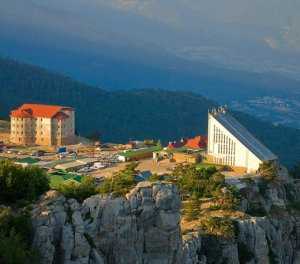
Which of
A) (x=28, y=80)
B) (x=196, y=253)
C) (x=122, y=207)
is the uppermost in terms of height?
(x=28, y=80)

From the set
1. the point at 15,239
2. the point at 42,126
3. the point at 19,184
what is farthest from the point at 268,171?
the point at 15,239

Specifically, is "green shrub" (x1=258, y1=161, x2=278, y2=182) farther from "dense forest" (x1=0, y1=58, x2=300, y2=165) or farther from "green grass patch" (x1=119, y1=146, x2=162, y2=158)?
"dense forest" (x1=0, y1=58, x2=300, y2=165)

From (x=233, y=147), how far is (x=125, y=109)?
306 feet

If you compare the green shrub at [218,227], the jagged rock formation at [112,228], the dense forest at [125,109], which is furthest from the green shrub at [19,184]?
the dense forest at [125,109]

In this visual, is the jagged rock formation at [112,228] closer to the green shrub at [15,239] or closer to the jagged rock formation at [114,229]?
the jagged rock formation at [114,229]

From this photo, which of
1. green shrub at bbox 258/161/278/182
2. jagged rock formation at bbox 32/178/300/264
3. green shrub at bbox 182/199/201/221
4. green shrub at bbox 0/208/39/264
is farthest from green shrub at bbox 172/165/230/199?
green shrub at bbox 0/208/39/264

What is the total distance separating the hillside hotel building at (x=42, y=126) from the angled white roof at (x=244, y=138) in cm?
1248

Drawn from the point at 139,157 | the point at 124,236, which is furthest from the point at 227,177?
the point at 124,236

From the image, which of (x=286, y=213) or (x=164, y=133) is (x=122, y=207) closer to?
(x=286, y=213)

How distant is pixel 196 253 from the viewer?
29969mm

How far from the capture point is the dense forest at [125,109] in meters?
134

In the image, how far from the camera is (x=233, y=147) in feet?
182

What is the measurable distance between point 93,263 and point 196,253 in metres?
9.95

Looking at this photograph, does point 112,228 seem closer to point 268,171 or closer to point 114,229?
point 114,229
